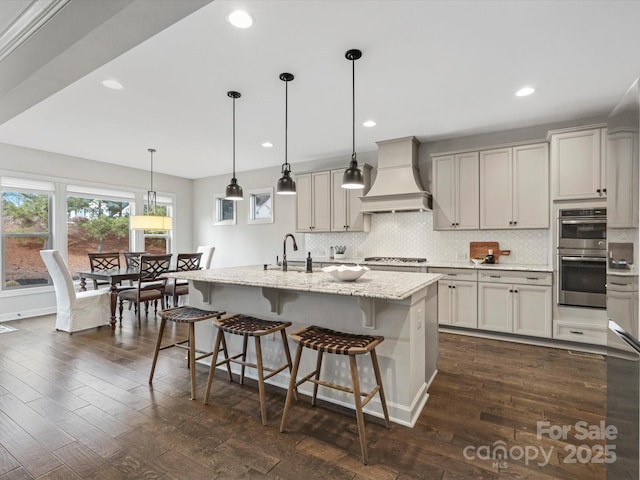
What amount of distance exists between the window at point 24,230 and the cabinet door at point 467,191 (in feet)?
21.3

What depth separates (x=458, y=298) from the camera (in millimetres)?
→ 4148

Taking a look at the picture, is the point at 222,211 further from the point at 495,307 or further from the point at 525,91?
the point at 525,91

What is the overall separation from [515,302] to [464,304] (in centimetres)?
57

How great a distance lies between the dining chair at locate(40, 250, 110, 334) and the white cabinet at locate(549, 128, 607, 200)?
6.14 metres

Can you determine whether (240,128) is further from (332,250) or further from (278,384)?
(278,384)

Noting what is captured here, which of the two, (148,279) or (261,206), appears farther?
(261,206)

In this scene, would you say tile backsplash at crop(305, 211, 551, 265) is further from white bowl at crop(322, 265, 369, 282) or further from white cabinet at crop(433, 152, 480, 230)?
white bowl at crop(322, 265, 369, 282)

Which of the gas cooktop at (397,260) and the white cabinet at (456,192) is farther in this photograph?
the gas cooktop at (397,260)

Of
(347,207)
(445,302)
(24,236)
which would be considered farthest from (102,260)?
(445,302)

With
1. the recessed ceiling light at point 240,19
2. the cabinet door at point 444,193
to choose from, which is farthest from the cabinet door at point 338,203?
the recessed ceiling light at point 240,19

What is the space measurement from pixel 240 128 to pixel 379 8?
265 centimetres

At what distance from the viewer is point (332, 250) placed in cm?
577

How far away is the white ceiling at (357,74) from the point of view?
2.15 meters

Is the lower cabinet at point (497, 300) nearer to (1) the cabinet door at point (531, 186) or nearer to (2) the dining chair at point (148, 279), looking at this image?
(1) the cabinet door at point (531, 186)
